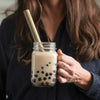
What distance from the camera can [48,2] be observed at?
1.00 meters

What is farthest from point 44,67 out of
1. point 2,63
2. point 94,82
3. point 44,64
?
point 2,63

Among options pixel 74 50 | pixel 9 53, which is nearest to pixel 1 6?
pixel 9 53

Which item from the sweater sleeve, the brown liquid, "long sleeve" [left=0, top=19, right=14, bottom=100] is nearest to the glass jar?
the brown liquid

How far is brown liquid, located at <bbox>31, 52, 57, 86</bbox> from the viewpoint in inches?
26.9

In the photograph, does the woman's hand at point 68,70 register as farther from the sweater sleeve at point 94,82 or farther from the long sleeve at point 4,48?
the long sleeve at point 4,48

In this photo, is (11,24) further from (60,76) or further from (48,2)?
(60,76)

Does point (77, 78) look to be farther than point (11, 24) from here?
No

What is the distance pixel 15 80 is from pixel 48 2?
0.43m

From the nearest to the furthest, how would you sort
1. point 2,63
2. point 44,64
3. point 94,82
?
point 44,64 → point 94,82 → point 2,63

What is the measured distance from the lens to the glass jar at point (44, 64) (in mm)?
683

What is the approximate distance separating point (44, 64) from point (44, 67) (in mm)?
11

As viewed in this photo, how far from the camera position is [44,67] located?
683mm

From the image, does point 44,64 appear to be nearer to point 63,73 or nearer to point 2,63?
point 63,73

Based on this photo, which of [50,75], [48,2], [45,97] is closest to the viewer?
[50,75]
